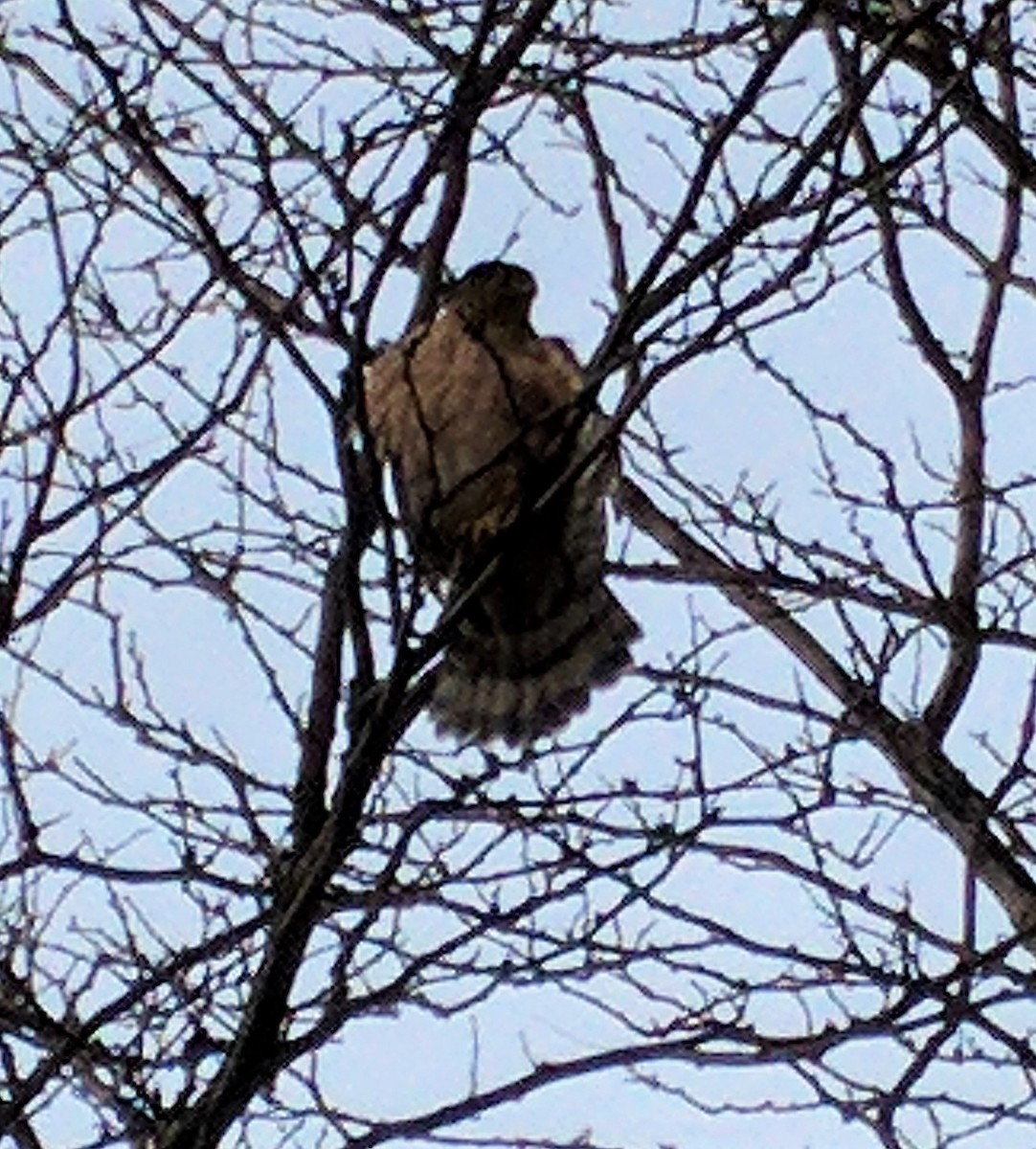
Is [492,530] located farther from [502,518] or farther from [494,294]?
[494,294]

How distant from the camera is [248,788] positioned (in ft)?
13.2

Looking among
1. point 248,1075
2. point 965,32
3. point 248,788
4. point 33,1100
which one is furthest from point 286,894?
point 965,32

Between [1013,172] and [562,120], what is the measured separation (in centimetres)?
89

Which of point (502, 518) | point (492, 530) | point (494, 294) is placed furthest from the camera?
point (494, 294)

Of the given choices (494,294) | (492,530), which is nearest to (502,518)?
(492,530)

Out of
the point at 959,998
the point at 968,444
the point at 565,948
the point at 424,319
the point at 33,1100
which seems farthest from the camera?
the point at 968,444

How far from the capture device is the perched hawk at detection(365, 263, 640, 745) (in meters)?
4.13

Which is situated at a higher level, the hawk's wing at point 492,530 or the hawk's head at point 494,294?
the hawk's head at point 494,294

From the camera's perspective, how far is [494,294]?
436 centimetres

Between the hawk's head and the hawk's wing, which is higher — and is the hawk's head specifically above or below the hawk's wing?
above

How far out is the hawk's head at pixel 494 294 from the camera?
4098 mm

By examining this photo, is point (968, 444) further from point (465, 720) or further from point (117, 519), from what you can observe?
point (117, 519)

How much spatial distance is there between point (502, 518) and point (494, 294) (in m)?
0.47

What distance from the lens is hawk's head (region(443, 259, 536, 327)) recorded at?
4.10m
